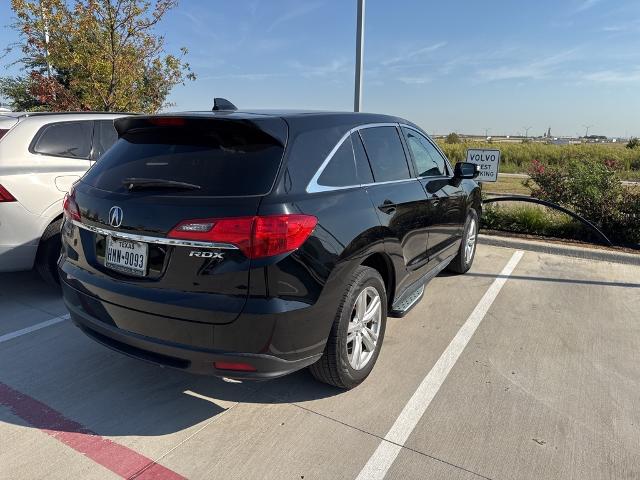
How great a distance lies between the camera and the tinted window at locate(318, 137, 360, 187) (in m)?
2.77

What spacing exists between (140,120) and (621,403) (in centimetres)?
349

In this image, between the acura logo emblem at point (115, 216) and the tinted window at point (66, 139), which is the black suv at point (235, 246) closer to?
the acura logo emblem at point (115, 216)

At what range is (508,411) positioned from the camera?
114 inches

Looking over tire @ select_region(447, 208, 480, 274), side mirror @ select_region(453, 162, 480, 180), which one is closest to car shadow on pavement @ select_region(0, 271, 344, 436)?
side mirror @ select_region(453, 162, 480, 180)

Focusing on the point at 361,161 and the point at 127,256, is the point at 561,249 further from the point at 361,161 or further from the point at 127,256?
the point at 127,256

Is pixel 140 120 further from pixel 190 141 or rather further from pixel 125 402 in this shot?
pixel 125 402

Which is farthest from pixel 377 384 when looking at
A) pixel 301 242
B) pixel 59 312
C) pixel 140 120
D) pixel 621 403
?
pixel 59 312

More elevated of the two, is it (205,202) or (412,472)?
(205,202)

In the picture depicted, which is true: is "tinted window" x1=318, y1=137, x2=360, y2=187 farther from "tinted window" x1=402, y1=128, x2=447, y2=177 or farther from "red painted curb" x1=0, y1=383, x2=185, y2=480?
"red painted curb" x1=0, y1=383, x2=185, y2=480

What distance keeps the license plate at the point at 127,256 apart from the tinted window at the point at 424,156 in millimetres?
2447

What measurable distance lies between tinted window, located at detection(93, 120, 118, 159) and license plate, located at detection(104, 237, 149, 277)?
278 cm

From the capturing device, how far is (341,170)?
9.62 feet

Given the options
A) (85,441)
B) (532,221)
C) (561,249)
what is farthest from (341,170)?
(532,221)

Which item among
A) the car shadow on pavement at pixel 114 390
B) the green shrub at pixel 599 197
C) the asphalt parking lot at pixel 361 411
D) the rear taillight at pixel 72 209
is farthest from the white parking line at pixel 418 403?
the green shrub at pixel 599 197
